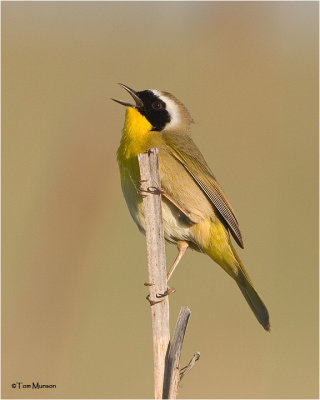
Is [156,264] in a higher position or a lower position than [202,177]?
lower

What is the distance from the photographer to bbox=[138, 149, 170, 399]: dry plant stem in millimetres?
2559

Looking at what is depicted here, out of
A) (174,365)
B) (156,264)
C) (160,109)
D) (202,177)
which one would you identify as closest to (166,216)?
(202,177)

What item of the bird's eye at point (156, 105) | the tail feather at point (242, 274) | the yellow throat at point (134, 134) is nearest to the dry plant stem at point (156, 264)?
the yellow throat at point (134, 134)

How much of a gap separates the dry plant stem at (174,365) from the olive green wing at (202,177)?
43.8 inches

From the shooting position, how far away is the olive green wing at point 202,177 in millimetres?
3549

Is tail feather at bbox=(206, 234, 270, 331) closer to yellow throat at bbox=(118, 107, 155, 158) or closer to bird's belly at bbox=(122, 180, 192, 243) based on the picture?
bird's belly at bbox=(122, 180, 192, 243)

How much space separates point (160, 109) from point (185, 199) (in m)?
0.65

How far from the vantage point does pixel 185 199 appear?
349cm

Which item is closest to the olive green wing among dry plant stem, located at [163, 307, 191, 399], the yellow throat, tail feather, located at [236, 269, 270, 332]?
the yellow throat

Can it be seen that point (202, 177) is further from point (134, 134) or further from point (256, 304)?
point (256, 304)

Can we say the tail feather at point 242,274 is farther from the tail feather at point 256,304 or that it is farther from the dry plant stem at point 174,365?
the dry plant stem at point 174,365

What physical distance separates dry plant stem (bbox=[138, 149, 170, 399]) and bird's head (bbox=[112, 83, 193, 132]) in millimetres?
868

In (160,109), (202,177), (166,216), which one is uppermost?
(160,109)

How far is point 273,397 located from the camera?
405 cm
